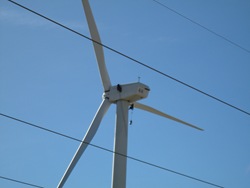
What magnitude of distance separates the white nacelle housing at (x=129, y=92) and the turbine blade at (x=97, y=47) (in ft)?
2.25

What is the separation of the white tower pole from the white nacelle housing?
0.31 m

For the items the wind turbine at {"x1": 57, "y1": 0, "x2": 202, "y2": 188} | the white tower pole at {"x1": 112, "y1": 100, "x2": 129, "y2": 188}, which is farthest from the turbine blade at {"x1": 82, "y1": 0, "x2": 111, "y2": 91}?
the white tower pole at {"x1": 112, "y1": 100, "x2": 129, "y2": 188}

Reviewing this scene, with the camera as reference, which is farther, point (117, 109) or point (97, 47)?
point (97, 47)

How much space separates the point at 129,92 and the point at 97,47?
2994 mm

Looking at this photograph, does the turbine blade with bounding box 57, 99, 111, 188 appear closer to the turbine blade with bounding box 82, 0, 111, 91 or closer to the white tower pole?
the white tower pole

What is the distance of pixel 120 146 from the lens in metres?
24.3

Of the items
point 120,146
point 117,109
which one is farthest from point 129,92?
point 120,146

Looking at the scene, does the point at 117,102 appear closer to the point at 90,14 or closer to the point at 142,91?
the point at 142,91

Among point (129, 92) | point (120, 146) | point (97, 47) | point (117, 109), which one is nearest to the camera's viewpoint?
point (120, 146)

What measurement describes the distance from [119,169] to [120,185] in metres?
0.79

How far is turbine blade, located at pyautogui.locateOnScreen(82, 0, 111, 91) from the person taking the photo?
83.6 ft

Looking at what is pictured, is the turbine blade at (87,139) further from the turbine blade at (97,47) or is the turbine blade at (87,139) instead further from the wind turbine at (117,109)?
the turbine blade at (97,47)

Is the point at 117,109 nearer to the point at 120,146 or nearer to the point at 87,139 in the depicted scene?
the point at 120,146

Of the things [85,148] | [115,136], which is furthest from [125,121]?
[85,148]
